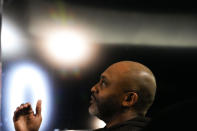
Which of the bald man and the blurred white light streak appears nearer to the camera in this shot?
the bald man

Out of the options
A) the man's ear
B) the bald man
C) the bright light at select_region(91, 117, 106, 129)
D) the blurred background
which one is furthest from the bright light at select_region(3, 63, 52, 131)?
the man's ear

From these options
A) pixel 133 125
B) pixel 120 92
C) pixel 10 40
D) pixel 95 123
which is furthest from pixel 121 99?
pixel 10 40

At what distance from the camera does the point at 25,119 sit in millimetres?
1061

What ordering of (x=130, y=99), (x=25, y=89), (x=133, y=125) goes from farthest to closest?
(x=25, y=89) → (x=130, y=99) → (x=133, y=125)

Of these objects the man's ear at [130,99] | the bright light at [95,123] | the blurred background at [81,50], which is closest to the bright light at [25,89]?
the blurred background at [81,50]

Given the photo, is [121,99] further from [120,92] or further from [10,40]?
[10,40]

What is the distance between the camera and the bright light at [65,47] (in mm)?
1799

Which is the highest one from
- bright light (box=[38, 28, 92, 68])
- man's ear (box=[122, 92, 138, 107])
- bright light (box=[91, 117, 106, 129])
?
bright light (box=[38, 28, 92, 68])

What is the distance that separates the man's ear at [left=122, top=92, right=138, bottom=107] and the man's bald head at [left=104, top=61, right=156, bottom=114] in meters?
0.01

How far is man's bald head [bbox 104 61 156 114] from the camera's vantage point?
41.4 inches

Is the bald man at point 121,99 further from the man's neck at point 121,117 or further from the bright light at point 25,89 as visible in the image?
the bright light at point 25,89

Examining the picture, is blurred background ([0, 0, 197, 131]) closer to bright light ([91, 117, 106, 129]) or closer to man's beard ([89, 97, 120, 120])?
bright light ([91, 117, 106, 129])

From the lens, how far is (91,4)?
72.7 inches

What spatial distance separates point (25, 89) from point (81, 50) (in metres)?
0.39
